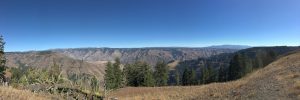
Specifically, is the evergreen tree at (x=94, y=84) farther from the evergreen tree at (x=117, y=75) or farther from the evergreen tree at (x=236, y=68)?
the evergreen tree at (x=236, y=68)

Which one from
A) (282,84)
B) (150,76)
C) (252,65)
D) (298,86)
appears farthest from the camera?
(252,65)

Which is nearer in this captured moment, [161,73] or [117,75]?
[117,75]

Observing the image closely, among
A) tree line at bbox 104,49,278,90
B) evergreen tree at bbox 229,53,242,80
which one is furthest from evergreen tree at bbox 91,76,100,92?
evergreen tree at bbox 229,53,242,80

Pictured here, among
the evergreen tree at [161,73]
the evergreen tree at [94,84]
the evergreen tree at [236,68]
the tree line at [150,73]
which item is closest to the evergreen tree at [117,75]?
the tree line at [150,73]

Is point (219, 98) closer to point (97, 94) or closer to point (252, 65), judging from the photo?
point (97, 94)

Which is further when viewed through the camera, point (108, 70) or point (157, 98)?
point (108, 70)

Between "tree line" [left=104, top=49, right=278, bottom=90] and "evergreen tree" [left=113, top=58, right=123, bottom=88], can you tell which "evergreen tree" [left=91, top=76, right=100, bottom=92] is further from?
"evergreen tree" [left=113, top=58, right=123, bottom=88]

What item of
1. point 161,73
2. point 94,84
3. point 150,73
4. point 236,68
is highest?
point 94,84

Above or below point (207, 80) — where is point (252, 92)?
above

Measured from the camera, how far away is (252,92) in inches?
1307

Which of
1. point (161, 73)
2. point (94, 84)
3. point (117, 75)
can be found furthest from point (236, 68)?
point (94, 84)

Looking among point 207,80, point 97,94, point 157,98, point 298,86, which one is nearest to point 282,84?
point 298,86

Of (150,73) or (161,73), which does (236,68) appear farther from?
(150,73)

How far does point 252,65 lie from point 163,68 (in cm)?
3500
